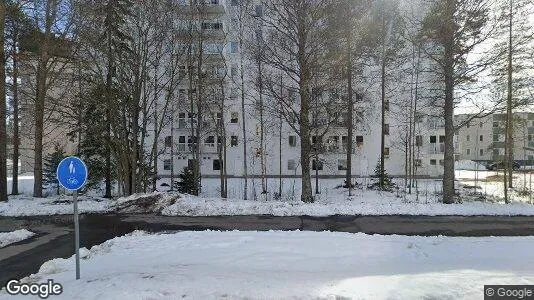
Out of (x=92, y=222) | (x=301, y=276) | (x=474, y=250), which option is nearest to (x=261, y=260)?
(x=301, y=276)

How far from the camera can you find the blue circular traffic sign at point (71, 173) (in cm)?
675

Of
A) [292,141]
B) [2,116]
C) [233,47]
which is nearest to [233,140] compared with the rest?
[292,141]

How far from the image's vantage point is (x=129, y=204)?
57.0 feet

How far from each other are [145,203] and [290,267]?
11298 millimetres

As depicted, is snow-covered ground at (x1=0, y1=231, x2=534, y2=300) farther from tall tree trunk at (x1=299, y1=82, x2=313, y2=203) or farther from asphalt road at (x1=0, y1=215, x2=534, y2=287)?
tall tree trunk at (x1=299, y1=82, x2=313, y2=203)

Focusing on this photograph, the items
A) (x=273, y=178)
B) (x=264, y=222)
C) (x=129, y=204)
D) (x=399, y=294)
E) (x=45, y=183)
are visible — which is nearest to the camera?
(x=399, y=294)

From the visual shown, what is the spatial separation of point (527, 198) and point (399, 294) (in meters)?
20.4

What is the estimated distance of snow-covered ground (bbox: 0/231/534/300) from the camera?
5.72 metres

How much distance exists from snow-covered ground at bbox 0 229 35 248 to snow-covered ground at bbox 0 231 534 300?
310cm

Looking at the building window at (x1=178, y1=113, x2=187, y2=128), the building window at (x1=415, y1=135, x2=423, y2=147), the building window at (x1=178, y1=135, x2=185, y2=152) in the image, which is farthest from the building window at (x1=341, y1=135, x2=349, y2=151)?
the building window at (x1=178, y1=135, x2=185, y2=152)

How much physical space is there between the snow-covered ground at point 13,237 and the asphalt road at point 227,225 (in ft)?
0.93

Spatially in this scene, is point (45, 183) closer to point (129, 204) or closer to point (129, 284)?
point (129, 204)

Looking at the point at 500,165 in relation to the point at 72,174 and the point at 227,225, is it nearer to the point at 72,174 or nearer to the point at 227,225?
the point at 227,225

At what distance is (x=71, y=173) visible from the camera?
22.4ft
